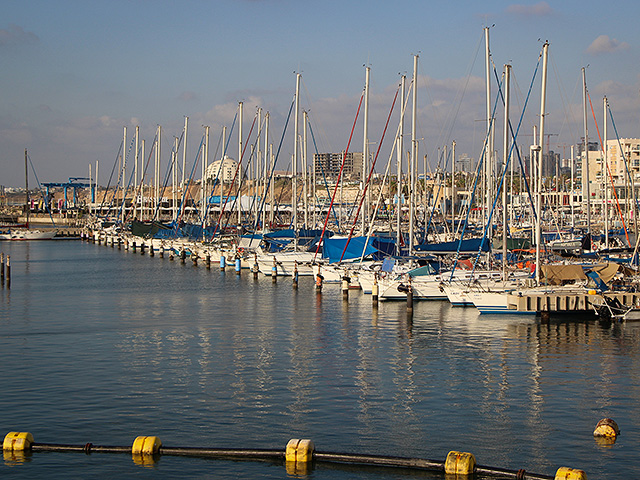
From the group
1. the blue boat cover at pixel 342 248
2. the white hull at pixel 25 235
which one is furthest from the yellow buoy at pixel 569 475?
the white hull at pixel 25 235

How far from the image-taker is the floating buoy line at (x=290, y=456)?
59.2 ft

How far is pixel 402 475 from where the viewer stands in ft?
60.5

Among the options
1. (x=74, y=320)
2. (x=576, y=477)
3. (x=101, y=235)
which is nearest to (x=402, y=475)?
(x=576, y=477)

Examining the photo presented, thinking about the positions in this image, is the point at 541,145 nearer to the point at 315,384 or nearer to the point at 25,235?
the point at 315,384

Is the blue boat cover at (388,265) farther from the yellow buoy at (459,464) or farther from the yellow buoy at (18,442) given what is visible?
the yellow buoy at (18,442)

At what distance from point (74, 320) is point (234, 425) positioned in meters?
22.6

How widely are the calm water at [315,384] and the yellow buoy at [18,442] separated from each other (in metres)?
0.49

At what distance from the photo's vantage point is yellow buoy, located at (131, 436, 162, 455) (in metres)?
19.6

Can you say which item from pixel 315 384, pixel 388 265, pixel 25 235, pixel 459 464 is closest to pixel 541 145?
pixel 388 265

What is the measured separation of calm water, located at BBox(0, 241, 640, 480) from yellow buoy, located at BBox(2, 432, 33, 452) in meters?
0.49

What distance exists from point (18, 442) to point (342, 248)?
37117 millimetres

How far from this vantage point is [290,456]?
19.1 m

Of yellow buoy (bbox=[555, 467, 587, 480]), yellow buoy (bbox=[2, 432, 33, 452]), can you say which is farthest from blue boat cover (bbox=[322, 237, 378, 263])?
yellow buoy (bbox=[555, 467, 587, 480])

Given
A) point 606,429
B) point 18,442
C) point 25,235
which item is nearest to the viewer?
point 18,442
